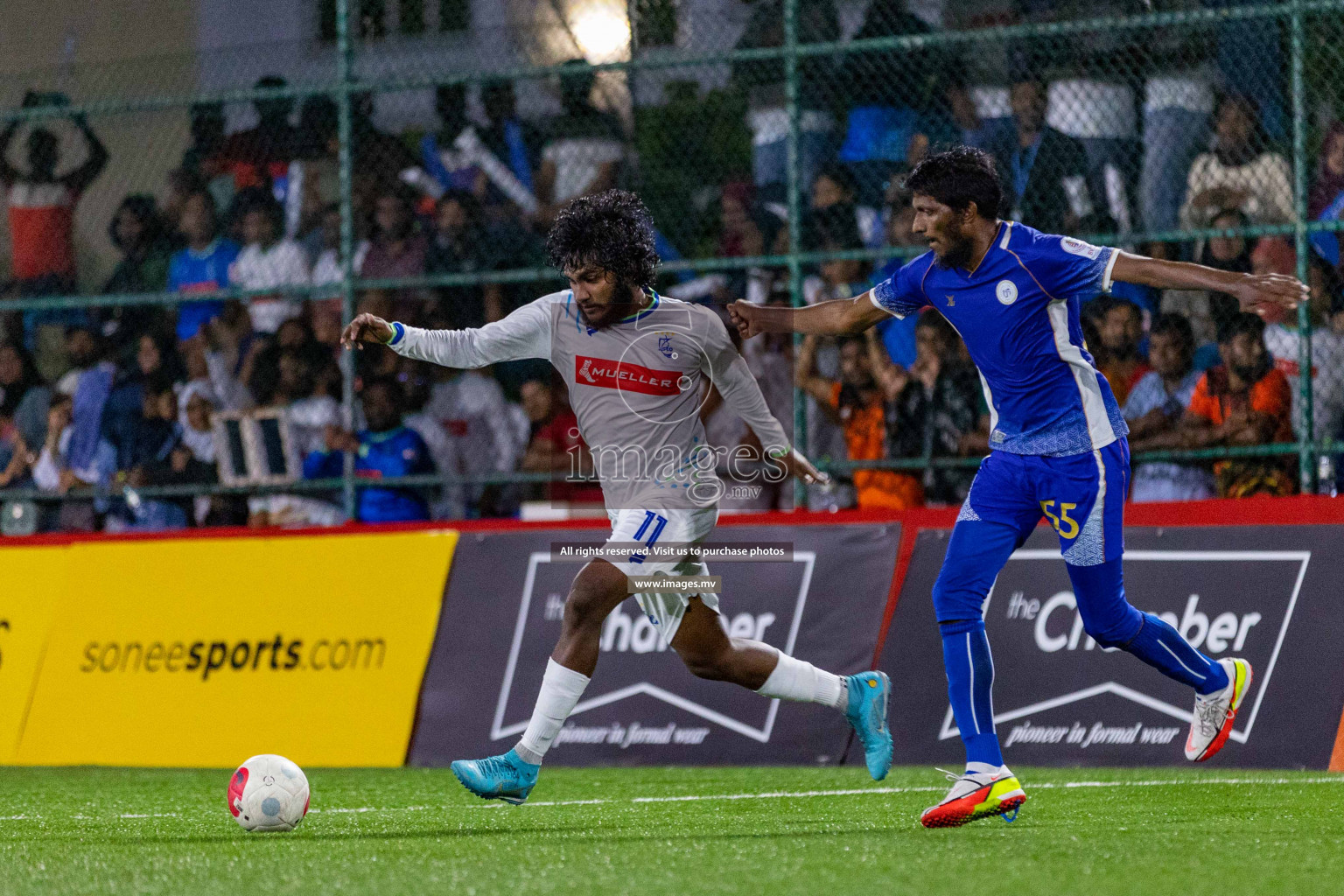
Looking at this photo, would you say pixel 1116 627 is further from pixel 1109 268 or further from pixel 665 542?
pixel 665 542

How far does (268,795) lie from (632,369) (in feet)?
6.59

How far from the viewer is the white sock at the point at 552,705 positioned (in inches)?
269

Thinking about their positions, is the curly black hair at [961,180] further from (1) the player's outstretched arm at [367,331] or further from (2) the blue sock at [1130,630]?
(1) the player's outstretched arm at [367,331]

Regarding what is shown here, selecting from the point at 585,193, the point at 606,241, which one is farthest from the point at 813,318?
the point at 585,193

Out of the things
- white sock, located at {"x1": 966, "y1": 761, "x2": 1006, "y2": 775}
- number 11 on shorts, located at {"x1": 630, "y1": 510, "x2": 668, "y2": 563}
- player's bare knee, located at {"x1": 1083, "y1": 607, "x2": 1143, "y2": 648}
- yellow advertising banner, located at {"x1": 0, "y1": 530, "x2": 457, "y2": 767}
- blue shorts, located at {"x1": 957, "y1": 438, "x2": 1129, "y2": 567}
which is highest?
blue shorts, located at {"x1": 957, "y1": 438, "x2": 1129, "y2": 567}

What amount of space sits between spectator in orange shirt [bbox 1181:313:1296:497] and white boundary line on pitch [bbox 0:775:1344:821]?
1.81 meters

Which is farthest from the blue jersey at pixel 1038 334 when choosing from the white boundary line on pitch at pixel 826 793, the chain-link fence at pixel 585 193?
the chain-link fence at pixel 585 193

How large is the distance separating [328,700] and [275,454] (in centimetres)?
179

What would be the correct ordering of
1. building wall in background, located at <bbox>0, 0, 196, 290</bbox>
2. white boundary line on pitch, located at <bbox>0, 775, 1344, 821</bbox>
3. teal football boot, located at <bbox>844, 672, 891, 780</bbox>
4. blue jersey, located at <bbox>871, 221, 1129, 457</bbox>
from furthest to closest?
building wall in background, located at <bbox>0, 0, 196, 290</bbox>
white boundary line on pitch, located at <bbox>0, 775, 1344, 821</bbox>
teal football boot, located at <bbox>844, 672, 891, 780</bbox>
blue jersey, located at <bbox>871, 221, 1129, 457</bbox>

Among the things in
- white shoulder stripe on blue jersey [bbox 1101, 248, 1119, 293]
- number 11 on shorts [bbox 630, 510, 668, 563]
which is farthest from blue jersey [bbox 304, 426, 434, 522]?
white shoulder stripe on blue jersey [bbox 1101, 248, 1119, 293]

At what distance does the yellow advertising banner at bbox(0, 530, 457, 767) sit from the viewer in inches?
401

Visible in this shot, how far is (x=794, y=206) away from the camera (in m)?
10.3

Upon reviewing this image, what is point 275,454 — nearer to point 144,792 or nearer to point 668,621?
point 144,792

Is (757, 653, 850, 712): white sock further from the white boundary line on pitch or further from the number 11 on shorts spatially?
the number 11 on shorts
